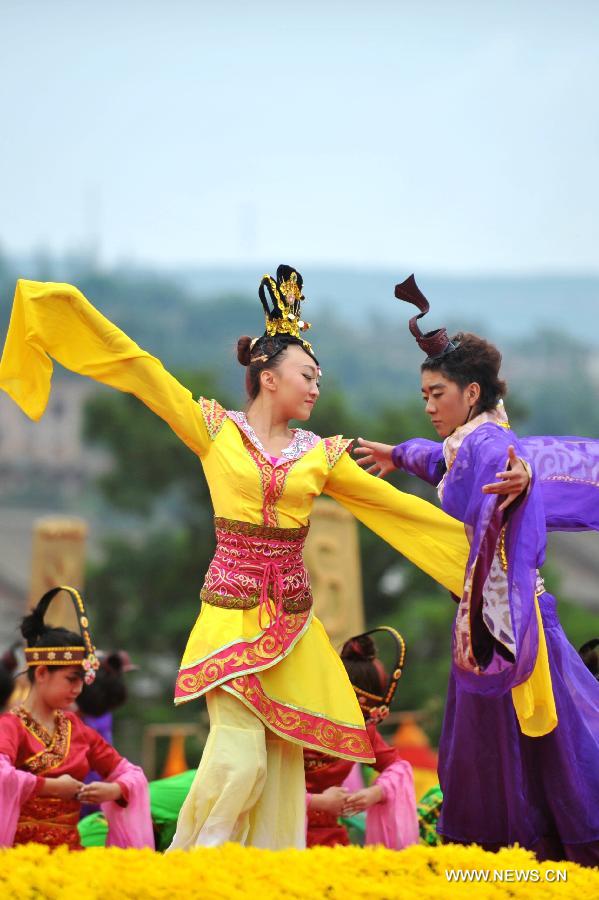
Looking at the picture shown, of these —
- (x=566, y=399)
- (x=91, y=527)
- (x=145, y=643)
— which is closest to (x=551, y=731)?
(x=145, y=643)

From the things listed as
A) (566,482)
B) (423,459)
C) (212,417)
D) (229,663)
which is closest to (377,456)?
Result: (423,459)

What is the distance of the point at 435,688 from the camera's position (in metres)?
18.3

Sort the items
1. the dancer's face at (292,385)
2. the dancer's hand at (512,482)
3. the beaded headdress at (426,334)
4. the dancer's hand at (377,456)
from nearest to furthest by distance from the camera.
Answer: the dancer's hand at (512,482) → the dancer's face at (292,385) → the beaded headdress at (426,334) → the dancer's hand at (377,456)

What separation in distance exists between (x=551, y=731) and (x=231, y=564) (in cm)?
112

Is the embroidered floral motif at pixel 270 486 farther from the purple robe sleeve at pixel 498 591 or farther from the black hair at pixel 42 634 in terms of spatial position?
the black hair at pixel 42 634

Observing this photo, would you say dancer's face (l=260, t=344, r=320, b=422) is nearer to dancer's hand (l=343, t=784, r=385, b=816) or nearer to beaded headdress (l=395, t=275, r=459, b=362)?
beaded headdress (l=395, t=275, r=459, b=362)

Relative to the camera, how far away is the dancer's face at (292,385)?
16.7ft

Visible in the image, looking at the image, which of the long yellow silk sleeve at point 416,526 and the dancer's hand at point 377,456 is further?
the dancer's hand at point 377,456

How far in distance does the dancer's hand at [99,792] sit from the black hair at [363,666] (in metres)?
0.96

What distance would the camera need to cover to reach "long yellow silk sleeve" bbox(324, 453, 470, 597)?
518 cm

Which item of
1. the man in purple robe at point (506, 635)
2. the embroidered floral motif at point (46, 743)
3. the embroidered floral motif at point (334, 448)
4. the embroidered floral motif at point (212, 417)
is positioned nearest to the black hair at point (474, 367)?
the man in purple robe at point (506, 635)

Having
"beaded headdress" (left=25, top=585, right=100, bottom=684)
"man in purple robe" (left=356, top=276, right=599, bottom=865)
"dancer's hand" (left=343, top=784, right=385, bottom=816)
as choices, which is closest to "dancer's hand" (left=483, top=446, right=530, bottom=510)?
"man in purple robe" (left=356, top=276, right=599, bottom=865)

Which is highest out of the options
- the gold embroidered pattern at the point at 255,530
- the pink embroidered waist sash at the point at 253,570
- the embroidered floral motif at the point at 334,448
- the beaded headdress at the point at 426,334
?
the beaded headdress at the point at 426,334

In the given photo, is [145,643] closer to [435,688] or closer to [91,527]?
[435,688]
